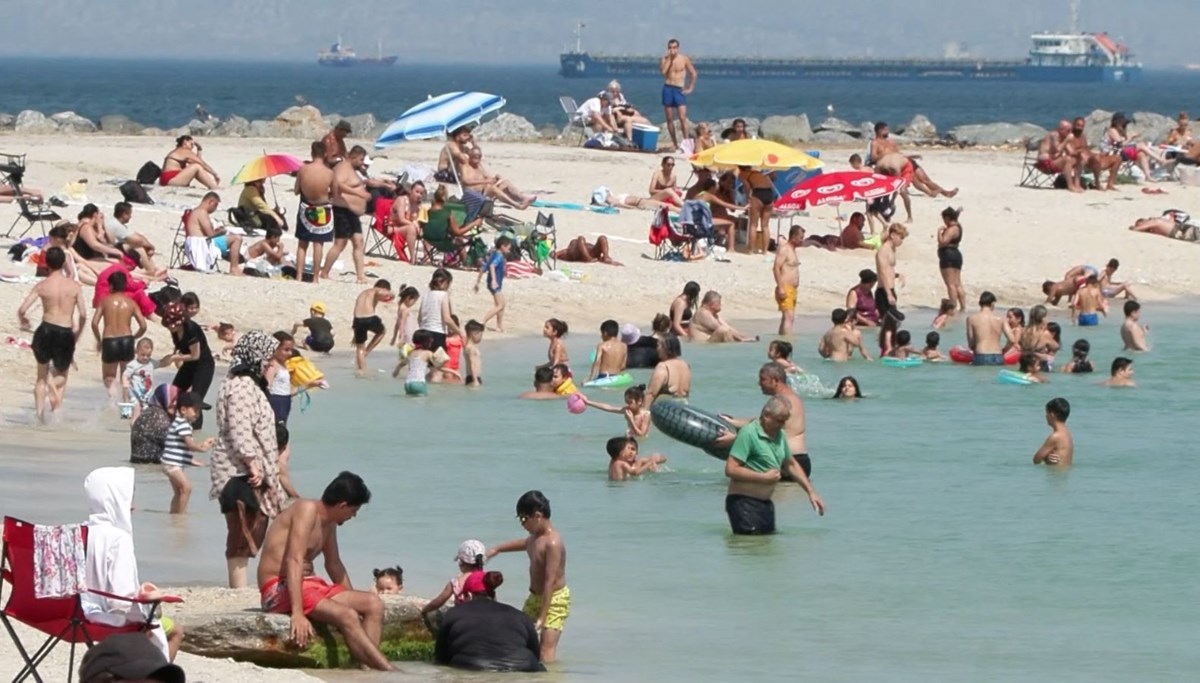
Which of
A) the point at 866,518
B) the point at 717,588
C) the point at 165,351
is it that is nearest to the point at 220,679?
the point at 717,588

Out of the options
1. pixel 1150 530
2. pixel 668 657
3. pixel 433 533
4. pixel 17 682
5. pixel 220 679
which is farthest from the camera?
pixel 1150 530

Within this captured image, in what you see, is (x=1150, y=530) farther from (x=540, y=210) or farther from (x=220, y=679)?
(x=540, y=210)

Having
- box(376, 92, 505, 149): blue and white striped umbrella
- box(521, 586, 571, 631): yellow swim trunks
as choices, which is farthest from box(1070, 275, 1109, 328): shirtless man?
box(521, 586, 571, 631): yellow swim trunks

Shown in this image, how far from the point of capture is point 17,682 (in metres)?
7.17

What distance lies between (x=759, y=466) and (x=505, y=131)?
1027 inches

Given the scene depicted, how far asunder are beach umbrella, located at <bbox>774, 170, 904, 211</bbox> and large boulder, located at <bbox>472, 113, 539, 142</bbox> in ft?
40.1

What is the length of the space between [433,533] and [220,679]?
14.3 feet

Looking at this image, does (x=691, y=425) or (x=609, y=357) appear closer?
(x=691, y=425)

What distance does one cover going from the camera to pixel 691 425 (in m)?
13.7

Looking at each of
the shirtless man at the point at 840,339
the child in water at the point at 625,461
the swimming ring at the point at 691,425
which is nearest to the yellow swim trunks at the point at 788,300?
the shirtless man at the point at 840,339

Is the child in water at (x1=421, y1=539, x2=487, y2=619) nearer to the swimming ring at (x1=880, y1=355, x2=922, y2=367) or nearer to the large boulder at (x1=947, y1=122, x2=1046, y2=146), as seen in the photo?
the swimming ring at (x1=880, y1=355, x2=922, y2=367)

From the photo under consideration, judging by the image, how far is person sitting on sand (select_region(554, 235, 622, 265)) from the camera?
23.3 meters

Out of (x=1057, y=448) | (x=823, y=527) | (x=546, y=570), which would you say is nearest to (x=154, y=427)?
(x=823, y=527)

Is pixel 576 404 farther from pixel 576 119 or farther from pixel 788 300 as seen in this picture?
pixel 576 119
